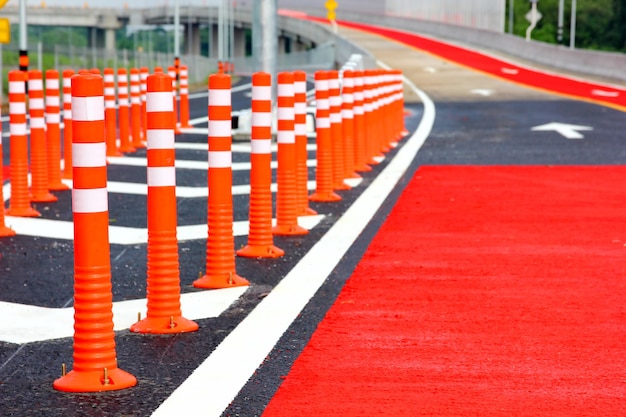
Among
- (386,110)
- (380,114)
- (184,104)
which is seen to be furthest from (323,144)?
(184,104)

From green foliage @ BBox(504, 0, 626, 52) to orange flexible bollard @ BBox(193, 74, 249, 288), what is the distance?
12686 centimetres

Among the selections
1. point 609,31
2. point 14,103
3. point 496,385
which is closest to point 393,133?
point 14,103

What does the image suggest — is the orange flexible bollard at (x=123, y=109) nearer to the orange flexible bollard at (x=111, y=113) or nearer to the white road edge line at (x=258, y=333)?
the orange flexible bollard at (x=111, y=113)

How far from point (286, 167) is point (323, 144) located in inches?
96.5

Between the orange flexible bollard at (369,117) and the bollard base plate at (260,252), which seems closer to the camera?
the bollard base plate at (260,252)

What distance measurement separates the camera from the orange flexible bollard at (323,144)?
46.1 feet

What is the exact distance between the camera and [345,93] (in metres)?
16.3

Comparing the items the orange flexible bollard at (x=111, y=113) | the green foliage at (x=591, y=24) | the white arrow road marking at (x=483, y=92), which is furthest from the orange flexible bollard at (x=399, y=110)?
the green foliage at (x=591, y=24)

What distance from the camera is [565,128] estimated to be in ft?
87.2

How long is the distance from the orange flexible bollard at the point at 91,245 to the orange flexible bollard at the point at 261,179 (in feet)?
12.7

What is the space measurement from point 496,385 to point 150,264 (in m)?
2.27

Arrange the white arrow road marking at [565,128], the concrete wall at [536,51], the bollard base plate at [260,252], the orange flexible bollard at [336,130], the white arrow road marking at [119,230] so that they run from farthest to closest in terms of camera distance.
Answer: the concrete wall at [536,51], the white arrow road marking at [565,128], the orange flexible bollard at [336,130], the white arrow road marking at [119,230], the bollard base plate at [260,252]

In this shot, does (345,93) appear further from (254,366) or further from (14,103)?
(254,366)

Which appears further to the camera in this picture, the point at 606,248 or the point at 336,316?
the point at 606,248
